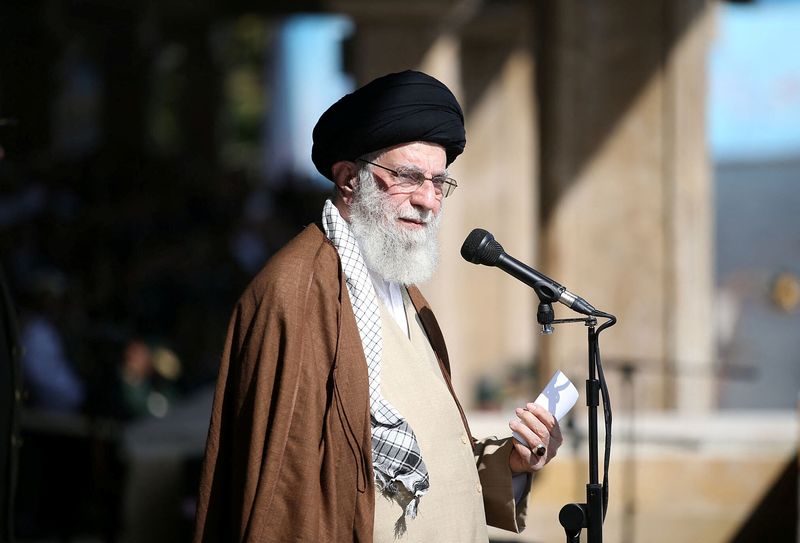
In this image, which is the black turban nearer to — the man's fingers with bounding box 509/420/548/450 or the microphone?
the microphone

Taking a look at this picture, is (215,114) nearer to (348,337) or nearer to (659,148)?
(659,148)

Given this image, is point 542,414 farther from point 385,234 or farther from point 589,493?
point 385,234

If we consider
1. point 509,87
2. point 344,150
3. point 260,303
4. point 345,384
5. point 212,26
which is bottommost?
point 345,384

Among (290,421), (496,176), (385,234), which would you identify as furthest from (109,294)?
(290,421)

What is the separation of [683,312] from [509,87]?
7.30 metres

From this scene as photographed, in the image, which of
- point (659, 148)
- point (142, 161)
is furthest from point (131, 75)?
point (659, 148)

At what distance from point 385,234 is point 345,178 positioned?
0.17m

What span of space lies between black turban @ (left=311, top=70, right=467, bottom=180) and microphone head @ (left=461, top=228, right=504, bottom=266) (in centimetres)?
24

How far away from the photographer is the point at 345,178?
2777 millimetres

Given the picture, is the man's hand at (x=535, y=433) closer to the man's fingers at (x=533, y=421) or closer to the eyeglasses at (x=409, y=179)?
the man's fingers at (x=533, y=421)

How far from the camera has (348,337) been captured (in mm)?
2549

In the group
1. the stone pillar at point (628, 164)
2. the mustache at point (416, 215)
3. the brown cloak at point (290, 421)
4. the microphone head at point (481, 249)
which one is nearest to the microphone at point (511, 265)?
the microphone head at point (481, 249)

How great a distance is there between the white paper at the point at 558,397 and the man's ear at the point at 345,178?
2.08ft

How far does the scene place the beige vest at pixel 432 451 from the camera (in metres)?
2.63
